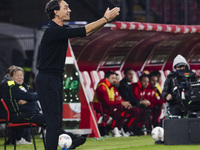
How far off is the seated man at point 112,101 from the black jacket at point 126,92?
0.45 meters

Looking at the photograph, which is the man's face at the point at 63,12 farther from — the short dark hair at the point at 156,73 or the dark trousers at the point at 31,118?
the short dark hair at the point at 156,73

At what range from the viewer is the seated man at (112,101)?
16641 mm

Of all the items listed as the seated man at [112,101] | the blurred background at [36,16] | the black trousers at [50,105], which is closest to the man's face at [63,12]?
the black trousers at [50,105]

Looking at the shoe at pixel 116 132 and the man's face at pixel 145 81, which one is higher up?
the man's face at pixel 145 81

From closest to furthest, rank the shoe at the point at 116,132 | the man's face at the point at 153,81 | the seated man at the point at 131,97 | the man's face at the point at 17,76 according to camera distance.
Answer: the man's face at the point at 17,76 → the shoe at the point at 116,132 → the seated man at the point at 131,97 → the man's face at the point at 153,81

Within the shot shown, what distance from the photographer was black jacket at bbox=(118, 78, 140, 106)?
17516 mm

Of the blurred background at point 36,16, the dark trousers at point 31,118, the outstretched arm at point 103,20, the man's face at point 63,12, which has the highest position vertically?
the blurred background at point 36,16

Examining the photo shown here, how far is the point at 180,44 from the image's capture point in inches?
753

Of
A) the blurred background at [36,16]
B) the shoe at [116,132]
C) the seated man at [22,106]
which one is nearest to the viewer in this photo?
the seated man at [22,106]

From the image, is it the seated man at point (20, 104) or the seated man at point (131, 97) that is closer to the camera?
the seated man at point (20, 104)

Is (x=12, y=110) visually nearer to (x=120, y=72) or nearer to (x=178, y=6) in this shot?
(x=120, y=72)

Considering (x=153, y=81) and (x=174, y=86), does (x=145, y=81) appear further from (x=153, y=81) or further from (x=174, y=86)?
(x=174, y=86)

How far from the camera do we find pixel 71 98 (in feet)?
51.5

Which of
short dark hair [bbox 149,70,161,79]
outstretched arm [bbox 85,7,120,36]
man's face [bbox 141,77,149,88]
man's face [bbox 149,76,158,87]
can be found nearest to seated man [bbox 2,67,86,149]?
outstretched arm [bbox 85,7,120,36]
